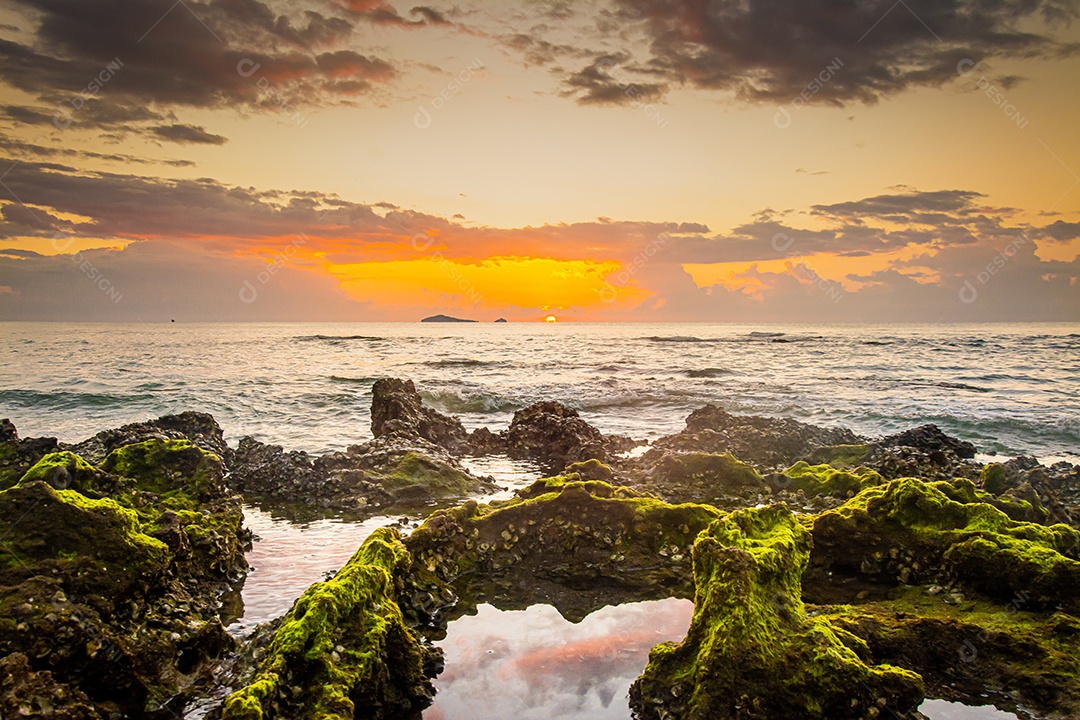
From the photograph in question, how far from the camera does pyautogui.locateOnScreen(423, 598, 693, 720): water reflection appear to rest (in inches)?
221

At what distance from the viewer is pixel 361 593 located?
Result: 5.82 metres

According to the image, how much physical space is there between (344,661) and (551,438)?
13.2 metres

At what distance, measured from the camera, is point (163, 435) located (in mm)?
14914

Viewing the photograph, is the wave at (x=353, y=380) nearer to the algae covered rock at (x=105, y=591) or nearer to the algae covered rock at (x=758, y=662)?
the algae covered rock at (x=105, y=591)

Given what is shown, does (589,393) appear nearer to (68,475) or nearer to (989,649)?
(68,475)

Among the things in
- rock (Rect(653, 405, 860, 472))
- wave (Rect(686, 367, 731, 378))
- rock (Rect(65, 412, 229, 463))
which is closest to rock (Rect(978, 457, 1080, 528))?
rock (Rect(653, 405, 860, 472))

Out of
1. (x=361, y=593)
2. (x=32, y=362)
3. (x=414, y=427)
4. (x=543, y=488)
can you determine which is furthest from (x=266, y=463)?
(x=32, y=362)

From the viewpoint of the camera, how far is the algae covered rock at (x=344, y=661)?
4.75 metres

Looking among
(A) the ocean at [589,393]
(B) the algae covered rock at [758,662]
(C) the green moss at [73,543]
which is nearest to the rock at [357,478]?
(A) the ocean at [589,393]

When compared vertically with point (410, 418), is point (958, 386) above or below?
below

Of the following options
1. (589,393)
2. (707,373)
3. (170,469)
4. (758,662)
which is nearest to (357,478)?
(170,469)

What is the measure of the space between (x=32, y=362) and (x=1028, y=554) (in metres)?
62.1

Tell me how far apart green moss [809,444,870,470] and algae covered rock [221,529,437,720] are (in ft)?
40.8

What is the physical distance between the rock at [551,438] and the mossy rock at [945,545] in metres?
8.35
